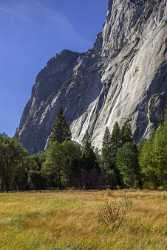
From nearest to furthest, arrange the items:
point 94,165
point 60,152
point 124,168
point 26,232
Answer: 1. point 26,232
2. point 124,168
3. point 60,152
4. point 94,165

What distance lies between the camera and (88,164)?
105m

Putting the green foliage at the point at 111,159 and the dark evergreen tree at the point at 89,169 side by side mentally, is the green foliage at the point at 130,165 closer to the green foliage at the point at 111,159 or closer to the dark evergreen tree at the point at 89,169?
the green foliage at the point at 111,159

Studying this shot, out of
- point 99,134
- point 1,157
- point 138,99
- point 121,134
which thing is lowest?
point 1,157

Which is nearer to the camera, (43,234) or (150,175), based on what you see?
(43,234)

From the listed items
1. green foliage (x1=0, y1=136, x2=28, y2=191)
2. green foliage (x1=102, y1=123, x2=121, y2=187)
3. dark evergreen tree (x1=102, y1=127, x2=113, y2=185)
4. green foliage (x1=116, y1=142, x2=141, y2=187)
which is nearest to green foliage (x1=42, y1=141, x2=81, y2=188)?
dark evergreen tree (x1=102, y1=127, x2=113, y2=185)

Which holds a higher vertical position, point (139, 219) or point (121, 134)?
point (121, 134)

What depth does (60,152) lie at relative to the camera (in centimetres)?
9881

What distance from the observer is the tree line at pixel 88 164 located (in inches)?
2946

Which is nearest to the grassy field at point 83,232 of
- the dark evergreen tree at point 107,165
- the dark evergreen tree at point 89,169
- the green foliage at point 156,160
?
the green foliage at point 156,160

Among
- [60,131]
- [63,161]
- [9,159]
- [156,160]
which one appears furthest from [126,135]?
[156,160]

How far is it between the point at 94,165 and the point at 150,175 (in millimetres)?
30182

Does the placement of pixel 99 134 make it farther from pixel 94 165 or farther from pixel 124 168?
pixel 124 168

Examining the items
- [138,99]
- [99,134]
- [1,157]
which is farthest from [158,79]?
[1,157]

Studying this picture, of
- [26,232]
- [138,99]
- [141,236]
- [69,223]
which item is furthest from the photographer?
[138,99]
